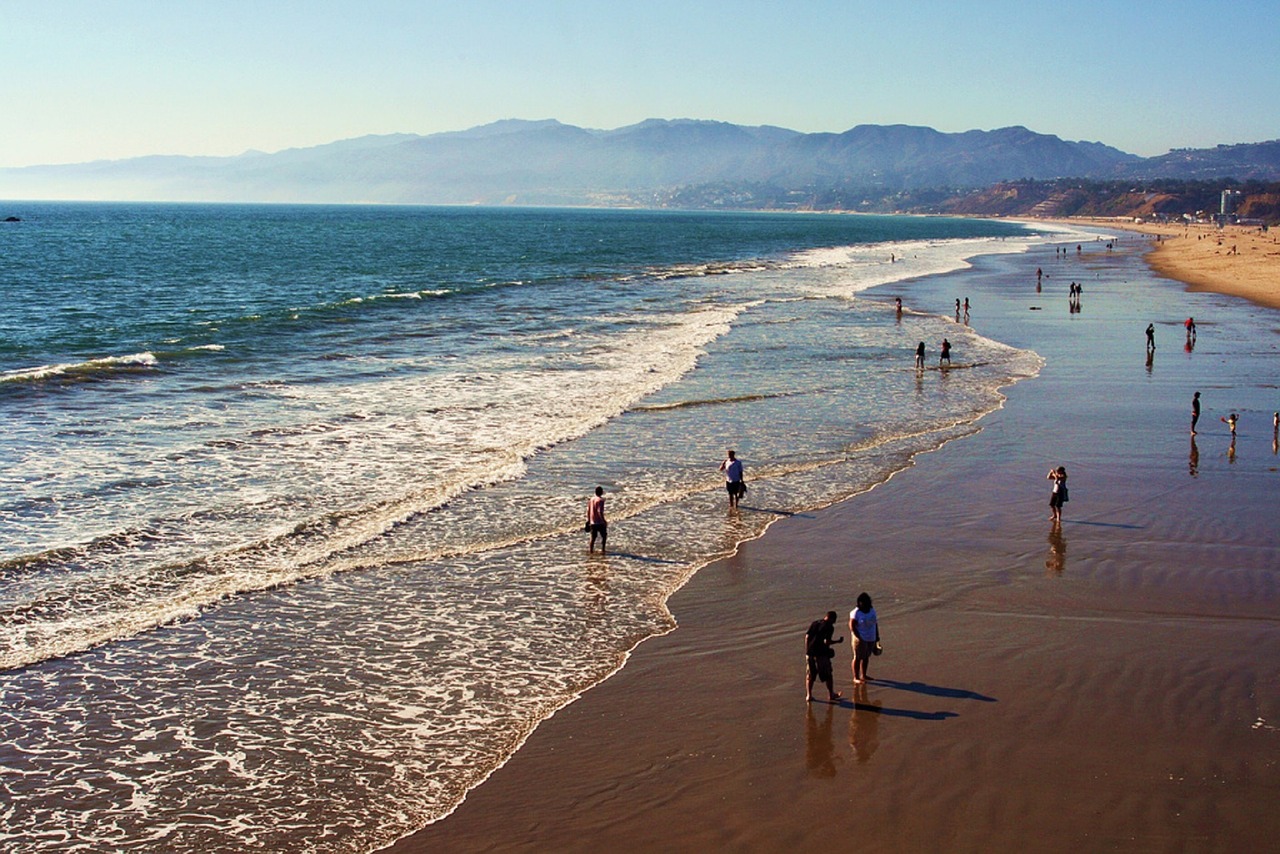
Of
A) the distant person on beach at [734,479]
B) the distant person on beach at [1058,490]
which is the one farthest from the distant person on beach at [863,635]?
the distant person on beach at [734,479]

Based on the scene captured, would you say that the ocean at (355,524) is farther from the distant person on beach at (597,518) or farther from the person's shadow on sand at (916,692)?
the person's shadow on sand at (916,692)

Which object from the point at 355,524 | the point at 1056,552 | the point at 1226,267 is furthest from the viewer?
the point at 1226,267

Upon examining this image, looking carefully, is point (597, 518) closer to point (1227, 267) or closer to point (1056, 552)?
point (1056, 552)

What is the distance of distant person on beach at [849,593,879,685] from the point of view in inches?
504

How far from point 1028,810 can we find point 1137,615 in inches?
228

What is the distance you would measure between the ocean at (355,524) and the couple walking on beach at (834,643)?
8.47 feet

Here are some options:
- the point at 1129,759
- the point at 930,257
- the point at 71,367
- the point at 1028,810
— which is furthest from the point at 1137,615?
the point at 930,257

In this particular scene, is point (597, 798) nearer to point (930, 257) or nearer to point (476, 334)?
point (476, 334)

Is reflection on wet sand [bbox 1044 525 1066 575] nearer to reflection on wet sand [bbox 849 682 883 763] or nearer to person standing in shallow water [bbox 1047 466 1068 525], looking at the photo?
person standing in shallow water [bbox 1047 466 1068 525]

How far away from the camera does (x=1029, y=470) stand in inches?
898

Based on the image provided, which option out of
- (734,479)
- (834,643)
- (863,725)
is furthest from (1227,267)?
(863,725)

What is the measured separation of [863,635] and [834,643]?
0.45 meters

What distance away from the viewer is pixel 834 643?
41.4 ft

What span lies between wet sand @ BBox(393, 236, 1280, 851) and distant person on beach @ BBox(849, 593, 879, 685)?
0.25 metres
